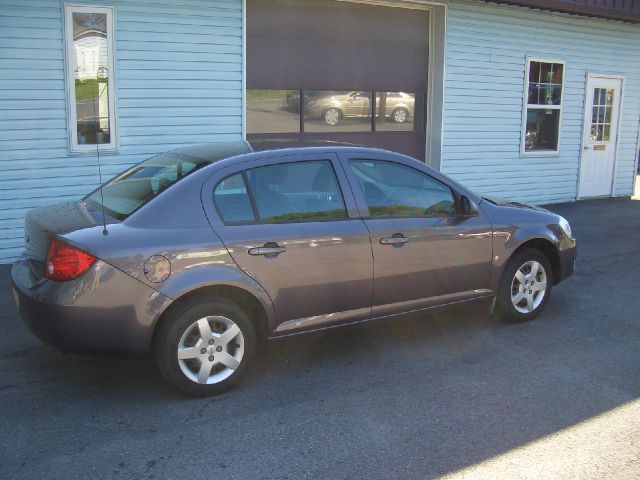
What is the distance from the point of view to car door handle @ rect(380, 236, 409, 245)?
4715 millimetres

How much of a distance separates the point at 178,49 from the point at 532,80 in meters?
6.68

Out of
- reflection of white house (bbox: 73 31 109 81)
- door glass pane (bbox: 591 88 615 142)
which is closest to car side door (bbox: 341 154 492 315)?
reflection of white house (bbox: 73 31 109 81)

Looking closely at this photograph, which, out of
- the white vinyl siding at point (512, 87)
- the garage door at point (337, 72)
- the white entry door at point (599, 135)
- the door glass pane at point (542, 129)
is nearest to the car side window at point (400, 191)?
the garage door at point (337, 72)

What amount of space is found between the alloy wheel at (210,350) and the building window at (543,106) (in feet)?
29.7

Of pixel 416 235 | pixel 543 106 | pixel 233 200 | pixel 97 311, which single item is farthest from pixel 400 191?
pixel 543 106

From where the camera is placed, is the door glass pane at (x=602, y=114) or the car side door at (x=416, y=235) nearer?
the car side door at (x=416, y=235)

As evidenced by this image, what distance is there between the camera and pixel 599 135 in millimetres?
13125

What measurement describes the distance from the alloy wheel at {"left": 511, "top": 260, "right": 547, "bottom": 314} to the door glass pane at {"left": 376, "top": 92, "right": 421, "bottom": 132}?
5.22 meters

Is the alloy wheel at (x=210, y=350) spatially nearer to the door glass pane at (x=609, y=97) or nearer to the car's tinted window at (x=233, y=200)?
the car's tinted window at (x=233, y=200)

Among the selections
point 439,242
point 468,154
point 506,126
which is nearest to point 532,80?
point 506,126

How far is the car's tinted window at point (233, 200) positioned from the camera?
168 inches

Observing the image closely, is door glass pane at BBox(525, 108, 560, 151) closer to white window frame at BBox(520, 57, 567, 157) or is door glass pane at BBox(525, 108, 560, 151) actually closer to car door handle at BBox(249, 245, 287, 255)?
white window frame at BBox(520, 57, 567, 157)

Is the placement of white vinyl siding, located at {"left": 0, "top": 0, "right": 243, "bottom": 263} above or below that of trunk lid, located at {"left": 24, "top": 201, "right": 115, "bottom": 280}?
above

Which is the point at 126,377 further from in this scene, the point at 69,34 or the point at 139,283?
the point at 69,34
